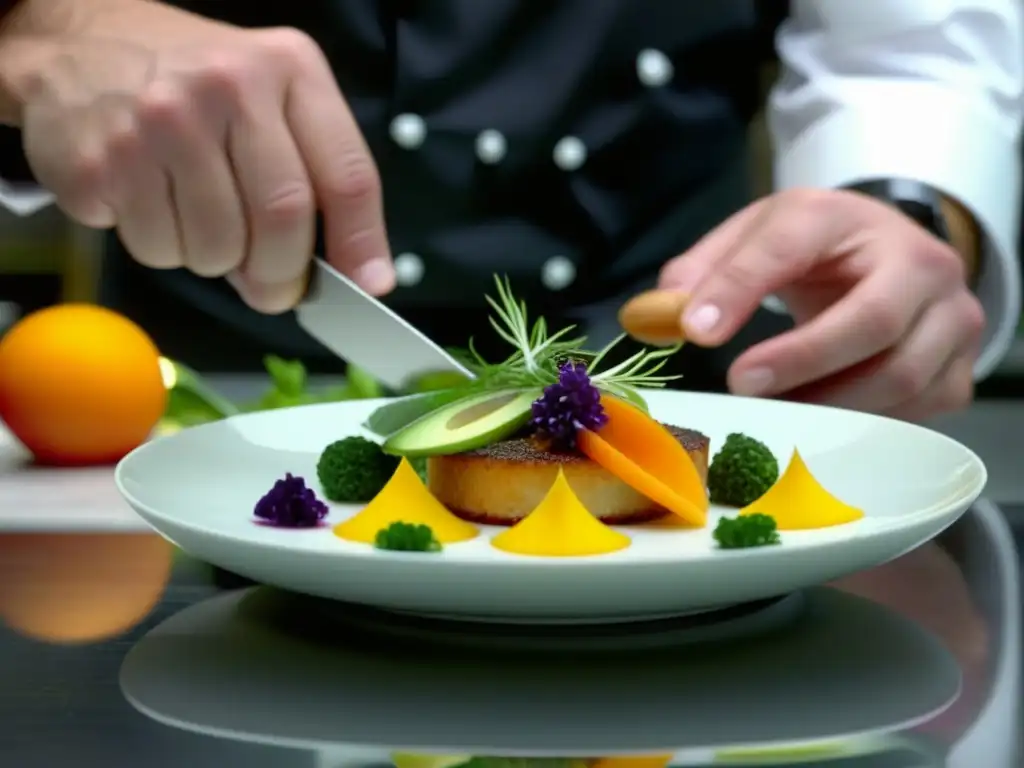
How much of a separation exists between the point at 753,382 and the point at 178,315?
893mm

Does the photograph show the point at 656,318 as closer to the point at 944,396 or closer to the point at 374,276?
the point at 374,276

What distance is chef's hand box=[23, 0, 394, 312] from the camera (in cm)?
125

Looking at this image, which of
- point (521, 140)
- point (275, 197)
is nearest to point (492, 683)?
point (275, 197)

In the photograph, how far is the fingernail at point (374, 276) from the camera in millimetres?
1310

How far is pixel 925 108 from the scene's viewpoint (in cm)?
176

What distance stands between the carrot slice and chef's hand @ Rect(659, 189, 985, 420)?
385 millimetres

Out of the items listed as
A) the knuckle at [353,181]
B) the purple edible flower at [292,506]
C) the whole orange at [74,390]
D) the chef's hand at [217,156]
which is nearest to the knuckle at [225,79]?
the chef's hand at [217,156]

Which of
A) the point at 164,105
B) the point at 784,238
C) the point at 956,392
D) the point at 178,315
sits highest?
the point at 164,105

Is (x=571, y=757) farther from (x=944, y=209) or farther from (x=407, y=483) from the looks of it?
(x=944, y=209)

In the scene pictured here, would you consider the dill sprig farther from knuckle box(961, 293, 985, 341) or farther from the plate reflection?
knuckle box(961, 293, 985, 341)

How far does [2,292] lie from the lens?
9.46 feet

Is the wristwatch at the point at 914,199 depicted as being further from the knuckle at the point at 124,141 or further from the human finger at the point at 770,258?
the knuckle at the point at 124,141

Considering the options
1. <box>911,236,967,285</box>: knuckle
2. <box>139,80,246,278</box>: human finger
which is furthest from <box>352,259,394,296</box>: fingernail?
<box>911,236,967,285</box>: knuckle

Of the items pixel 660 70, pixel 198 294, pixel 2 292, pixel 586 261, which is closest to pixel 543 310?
pixel 586 261
